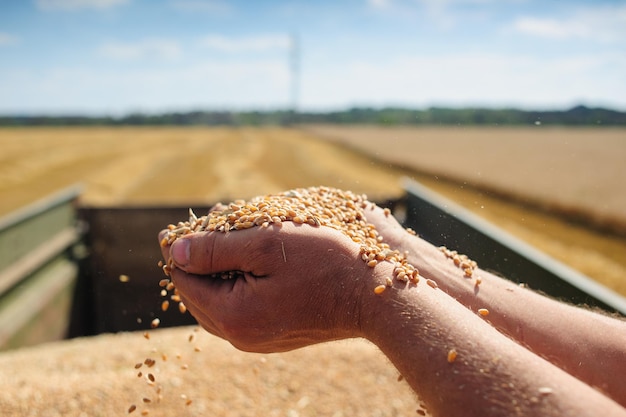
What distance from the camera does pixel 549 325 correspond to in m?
2.12

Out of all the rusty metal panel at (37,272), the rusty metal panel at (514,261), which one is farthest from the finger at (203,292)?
the rusty metal panel at (37,272)

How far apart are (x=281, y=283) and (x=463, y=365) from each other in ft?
2.28

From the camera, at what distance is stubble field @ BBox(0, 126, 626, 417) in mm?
3352

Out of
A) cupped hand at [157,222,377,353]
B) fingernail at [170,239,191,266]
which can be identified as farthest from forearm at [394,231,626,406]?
fingernail at [170,239,191,266]

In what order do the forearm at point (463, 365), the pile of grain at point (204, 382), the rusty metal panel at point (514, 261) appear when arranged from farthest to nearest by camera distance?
the pile of grain at point (204, 382) → the rusty metal panel at point (514, 261) → the forearm at point (463, 365)

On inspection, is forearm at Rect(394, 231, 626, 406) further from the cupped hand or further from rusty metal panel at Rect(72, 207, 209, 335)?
rusty metal panel at Rect(72, 207, 209, 335)

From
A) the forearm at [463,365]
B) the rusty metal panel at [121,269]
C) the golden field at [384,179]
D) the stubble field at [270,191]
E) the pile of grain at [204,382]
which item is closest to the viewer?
the forearm at [463,365]

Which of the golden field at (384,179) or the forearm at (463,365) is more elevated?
the forearm at (463,365)

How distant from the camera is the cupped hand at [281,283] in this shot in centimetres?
187

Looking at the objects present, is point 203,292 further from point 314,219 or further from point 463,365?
point 463,365

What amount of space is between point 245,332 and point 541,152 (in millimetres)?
41272

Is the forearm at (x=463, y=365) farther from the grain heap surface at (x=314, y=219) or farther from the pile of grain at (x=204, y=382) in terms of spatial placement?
the pile of grain at (x=204, y=382)

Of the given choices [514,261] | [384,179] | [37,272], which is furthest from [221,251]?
[384,179]

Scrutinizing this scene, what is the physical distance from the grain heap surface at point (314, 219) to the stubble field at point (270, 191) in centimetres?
33
